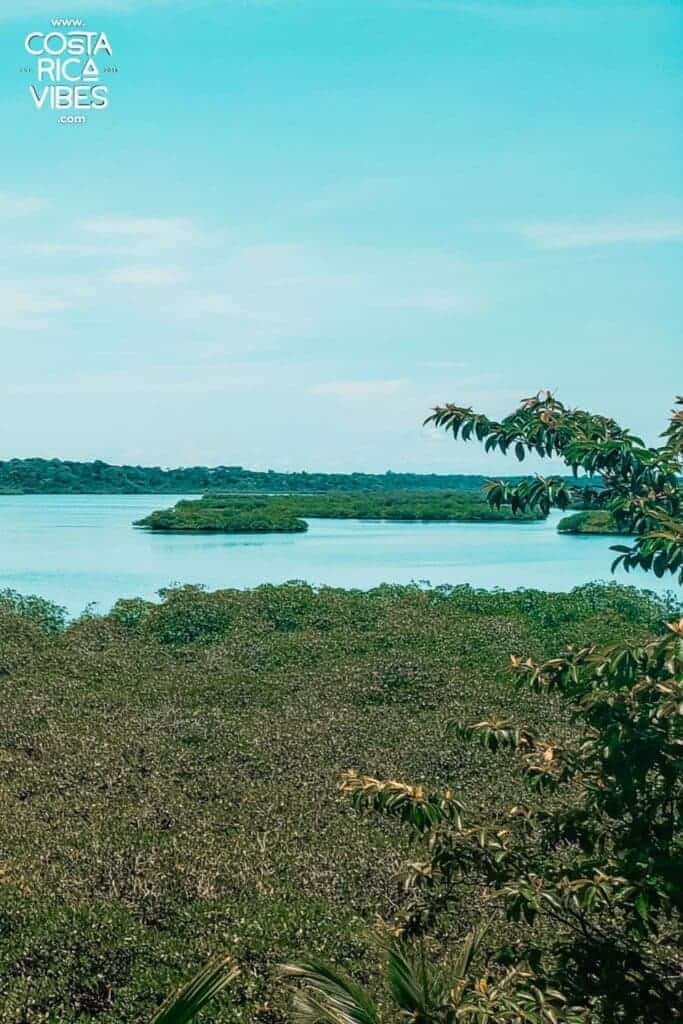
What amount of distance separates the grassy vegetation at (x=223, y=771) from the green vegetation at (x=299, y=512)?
16.6 meters

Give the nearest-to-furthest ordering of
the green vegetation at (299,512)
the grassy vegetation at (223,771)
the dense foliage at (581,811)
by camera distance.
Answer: the dense foliage at (581,811) < the grassy vegetation at (223,771) < the green vegetation at (299,512)

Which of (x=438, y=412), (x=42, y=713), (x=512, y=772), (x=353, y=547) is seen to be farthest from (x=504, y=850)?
(x=353, y=547)

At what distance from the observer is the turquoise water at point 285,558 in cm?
2142

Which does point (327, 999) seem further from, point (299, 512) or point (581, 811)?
point (299, 512)

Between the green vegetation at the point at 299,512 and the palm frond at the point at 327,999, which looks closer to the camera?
the palm frond at the point at 327,999

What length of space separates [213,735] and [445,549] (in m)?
22.7

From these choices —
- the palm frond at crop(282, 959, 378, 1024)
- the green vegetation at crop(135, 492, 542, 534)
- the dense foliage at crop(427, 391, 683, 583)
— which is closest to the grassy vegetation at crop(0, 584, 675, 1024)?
the palm frond at crop(282, 959, 378, 1024)

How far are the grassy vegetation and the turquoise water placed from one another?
2695mm

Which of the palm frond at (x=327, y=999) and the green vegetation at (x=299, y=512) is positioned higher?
the green vegetation at (x=299, y=512)

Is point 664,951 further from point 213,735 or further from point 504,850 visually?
point 213,735

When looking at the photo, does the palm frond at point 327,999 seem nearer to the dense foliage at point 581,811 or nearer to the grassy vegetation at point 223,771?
the dense foliage at point 581,811

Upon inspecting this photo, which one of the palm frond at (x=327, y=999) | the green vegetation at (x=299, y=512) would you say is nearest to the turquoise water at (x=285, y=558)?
the green vegetation at (x=299, y=512)

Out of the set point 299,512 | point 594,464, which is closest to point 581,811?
point 594,464

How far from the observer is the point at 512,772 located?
29.3 feet
